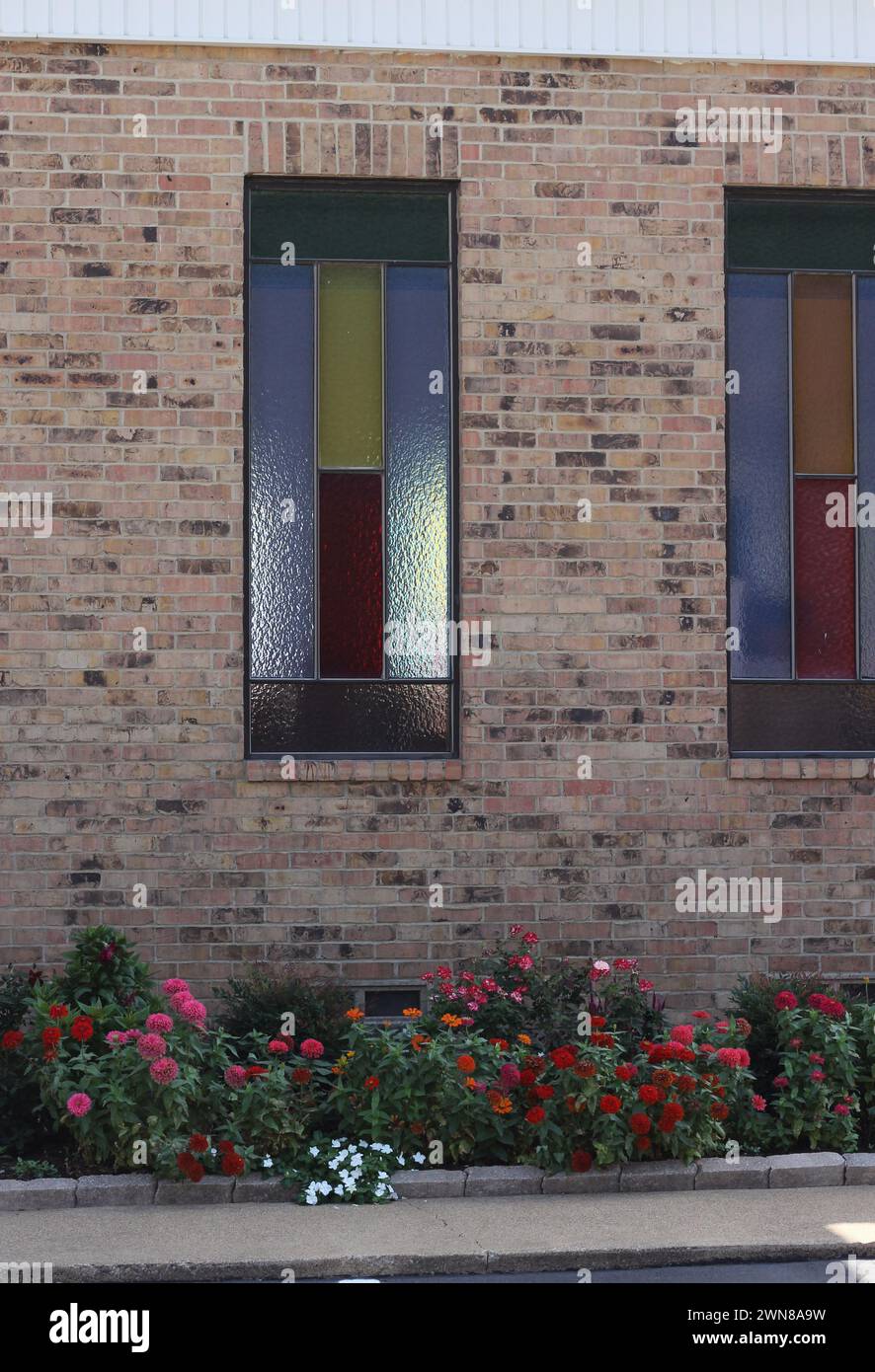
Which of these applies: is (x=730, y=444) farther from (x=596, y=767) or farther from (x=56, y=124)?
(x=56, y=124)

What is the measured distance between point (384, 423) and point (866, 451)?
8.39ft

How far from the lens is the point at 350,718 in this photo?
27.5 ft

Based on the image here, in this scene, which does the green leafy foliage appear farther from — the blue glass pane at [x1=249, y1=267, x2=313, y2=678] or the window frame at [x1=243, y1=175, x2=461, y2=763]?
the blue glass pane at [x1=249, y1=267, x2=313, y2=678]

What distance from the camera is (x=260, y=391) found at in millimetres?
8430

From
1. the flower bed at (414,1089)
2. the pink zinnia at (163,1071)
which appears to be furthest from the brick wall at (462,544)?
the pink zinnia at (163,1071)

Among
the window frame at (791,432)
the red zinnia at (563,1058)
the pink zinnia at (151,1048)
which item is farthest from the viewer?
the window frame at (791,432)

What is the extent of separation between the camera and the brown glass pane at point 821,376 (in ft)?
28.6

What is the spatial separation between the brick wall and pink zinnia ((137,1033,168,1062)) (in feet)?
5.40

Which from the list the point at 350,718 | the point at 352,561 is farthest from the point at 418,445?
the point at 350,718

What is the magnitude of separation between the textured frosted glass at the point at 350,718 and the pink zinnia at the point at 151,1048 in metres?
2.18

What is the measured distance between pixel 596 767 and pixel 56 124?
13.8 ft

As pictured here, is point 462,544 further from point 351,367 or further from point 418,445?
point 351,367

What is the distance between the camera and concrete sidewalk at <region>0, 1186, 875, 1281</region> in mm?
5516

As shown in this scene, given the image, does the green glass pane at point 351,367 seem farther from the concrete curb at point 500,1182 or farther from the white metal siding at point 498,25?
the concrete curb at point 500,1182
